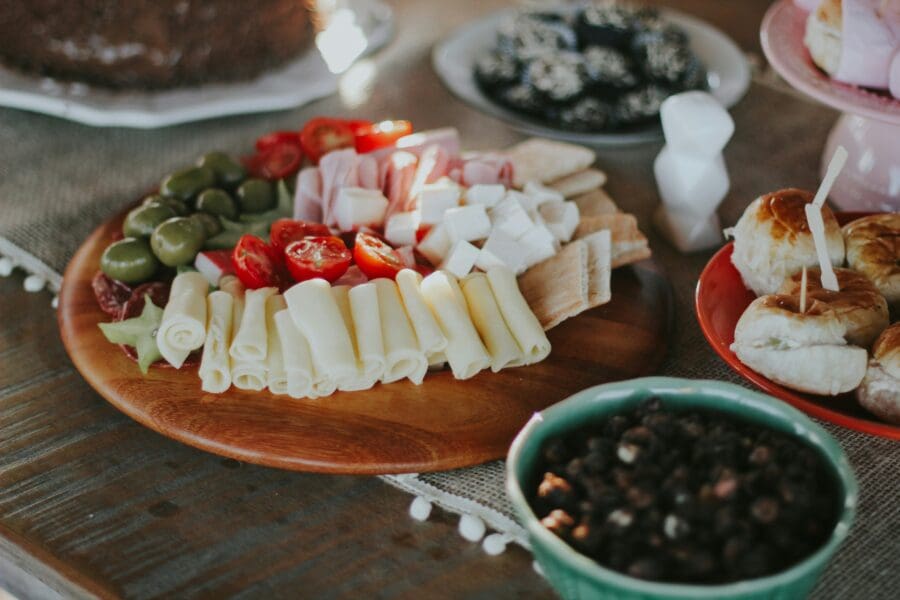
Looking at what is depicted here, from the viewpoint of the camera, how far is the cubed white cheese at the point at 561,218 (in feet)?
4.94

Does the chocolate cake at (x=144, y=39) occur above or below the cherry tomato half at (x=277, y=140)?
above

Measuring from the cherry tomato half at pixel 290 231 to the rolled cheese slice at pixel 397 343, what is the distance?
0.25m

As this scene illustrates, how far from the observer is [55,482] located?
123 cm

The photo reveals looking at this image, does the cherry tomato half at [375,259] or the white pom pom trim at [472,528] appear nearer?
the white pom pom trim at [472,528]

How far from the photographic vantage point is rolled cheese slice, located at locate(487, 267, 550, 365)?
1.29 metres

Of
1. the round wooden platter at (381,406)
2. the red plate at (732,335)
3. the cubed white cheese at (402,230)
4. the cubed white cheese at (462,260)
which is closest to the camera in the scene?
the red plate at (732,335)

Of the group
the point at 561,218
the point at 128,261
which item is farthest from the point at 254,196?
the point at 561,218

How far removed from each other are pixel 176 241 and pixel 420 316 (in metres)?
0.49

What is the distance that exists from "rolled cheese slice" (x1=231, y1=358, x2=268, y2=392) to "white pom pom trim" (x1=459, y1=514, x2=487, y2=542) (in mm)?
364

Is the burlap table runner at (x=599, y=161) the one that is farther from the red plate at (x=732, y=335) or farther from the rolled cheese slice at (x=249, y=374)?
the rolled cheese slice at (x=249, y=374)

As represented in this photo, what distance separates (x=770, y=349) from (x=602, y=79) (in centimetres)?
109

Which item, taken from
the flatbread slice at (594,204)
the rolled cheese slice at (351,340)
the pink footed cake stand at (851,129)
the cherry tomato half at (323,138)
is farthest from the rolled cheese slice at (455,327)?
the pink footed cake stand at (851,129)

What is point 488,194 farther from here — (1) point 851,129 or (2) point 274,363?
(1) point 851,129

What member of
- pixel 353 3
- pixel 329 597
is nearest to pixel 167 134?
pixel 353 3
